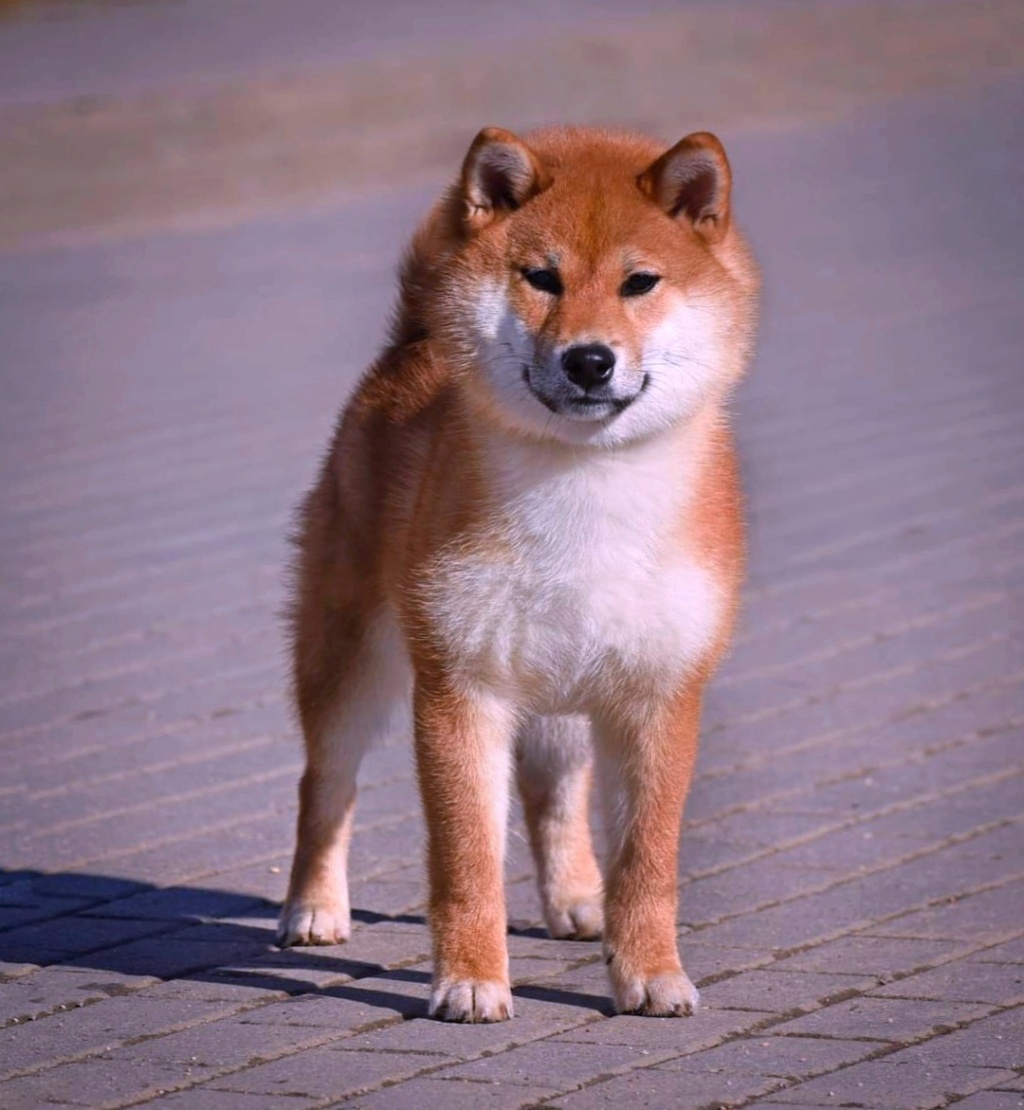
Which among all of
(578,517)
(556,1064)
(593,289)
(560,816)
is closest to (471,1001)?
(556,1064)

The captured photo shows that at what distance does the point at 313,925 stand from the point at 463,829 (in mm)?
699

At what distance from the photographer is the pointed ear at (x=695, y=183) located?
407 centimetres

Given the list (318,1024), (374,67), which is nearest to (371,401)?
(318,1024)

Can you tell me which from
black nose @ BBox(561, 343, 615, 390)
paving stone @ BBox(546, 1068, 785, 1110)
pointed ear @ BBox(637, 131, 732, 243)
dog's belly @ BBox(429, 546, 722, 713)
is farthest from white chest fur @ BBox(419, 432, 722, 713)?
paving stone @ BBox(546, 1068, 785, 1110)

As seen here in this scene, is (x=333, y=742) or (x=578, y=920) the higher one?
(x=333, y=742)

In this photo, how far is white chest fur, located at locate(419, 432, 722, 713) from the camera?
13.2ft

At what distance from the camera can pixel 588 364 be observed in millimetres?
3873

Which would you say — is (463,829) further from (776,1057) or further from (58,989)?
(58,989)

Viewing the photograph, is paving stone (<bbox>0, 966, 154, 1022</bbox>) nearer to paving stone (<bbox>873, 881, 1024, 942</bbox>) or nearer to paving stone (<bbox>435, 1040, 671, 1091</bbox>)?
paving stone (<bbox>435, 1040, 671, 1091</bbox>)

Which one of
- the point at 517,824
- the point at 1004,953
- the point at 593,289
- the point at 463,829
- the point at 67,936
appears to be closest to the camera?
the point at 593,289

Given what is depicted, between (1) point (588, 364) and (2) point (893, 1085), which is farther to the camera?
(1) point (588, 364)

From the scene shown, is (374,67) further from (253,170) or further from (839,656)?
(839,656)

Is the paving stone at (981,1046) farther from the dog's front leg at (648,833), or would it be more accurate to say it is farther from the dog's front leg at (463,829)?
the dog's front leg at (463,829)

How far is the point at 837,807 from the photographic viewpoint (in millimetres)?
5340
